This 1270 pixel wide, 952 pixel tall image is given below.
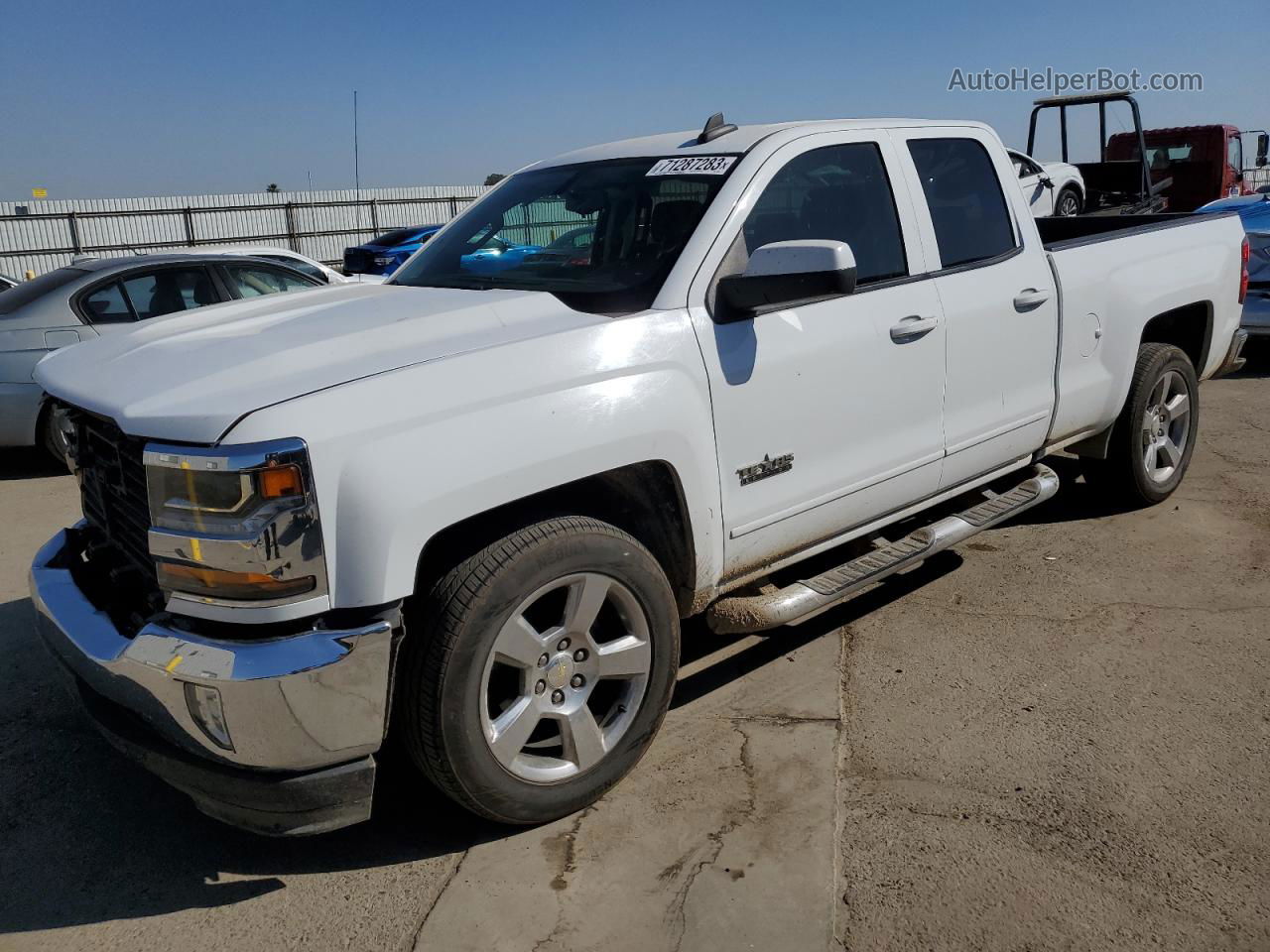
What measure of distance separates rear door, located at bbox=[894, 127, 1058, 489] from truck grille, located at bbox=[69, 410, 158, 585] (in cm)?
274

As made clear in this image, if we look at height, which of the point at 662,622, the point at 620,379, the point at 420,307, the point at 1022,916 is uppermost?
the point at 420,307

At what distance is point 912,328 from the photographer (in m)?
3.71

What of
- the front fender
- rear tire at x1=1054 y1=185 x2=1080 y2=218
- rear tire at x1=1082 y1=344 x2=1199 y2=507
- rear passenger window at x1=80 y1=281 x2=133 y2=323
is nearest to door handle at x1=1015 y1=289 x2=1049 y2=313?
rear tire at x1=1082 y1=344 x2=1199 y2=507

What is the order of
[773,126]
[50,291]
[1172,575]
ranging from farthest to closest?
[50,291], [1172,575], [773,126]

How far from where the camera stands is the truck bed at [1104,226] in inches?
192

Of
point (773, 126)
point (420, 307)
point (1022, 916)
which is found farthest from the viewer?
point (773, 126)

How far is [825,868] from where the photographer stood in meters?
2.75

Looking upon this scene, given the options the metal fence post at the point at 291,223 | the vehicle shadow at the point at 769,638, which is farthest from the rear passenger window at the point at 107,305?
the metal fence post at the point at 291,223

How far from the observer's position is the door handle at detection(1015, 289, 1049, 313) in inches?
165

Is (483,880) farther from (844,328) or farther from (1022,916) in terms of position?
(844,328)

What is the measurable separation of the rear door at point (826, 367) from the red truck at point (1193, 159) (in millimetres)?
14946

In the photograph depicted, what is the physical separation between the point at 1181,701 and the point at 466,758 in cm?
243

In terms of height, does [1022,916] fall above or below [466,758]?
below

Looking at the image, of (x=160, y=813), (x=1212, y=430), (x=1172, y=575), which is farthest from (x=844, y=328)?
(x=1212, y=430)
